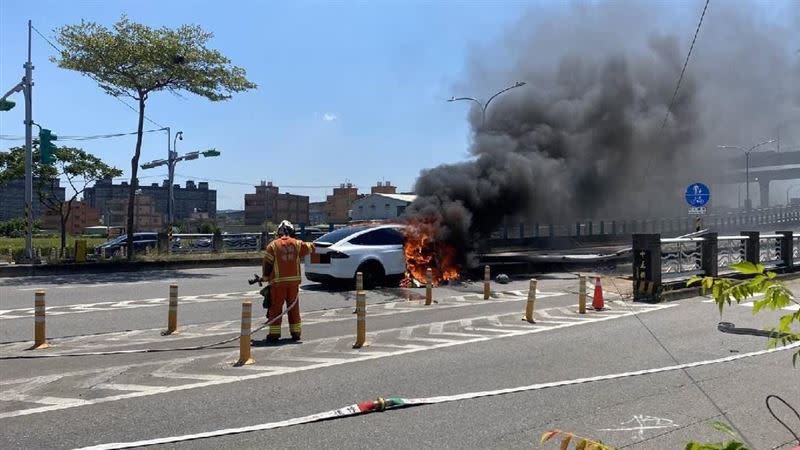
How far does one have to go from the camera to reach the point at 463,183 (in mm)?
18453

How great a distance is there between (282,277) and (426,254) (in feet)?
25.4

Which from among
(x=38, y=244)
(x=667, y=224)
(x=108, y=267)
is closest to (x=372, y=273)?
(x=108, y=267)

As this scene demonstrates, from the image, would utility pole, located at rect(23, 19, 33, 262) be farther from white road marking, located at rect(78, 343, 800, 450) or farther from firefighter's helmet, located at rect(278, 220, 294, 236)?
white road marking, located at rect(78, 343, 800, 450)

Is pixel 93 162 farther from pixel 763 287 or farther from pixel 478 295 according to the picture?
pixel 763 287

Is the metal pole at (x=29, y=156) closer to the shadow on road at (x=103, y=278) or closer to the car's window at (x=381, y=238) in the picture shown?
the shadow on road at (x=103, y=278)

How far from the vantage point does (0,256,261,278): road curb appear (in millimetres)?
20078

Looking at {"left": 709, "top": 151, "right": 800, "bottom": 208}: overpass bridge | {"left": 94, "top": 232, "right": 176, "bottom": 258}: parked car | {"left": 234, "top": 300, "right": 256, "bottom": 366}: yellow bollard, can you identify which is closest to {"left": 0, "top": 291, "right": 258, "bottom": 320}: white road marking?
{"left": 234, "top": 300, "right": 256, "bottom": 366}: yellow bollard

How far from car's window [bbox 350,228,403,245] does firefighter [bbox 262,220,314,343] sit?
5.80 metres

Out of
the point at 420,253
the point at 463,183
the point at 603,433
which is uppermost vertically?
the point at 463,183

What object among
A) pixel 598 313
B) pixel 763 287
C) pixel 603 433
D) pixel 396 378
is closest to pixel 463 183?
pixel 598 313

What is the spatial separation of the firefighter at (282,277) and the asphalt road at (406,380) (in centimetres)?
36

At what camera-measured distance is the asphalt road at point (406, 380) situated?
16.9ft

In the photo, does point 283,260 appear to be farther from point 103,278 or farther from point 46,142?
point 46,142

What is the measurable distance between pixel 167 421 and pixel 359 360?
2.82m
